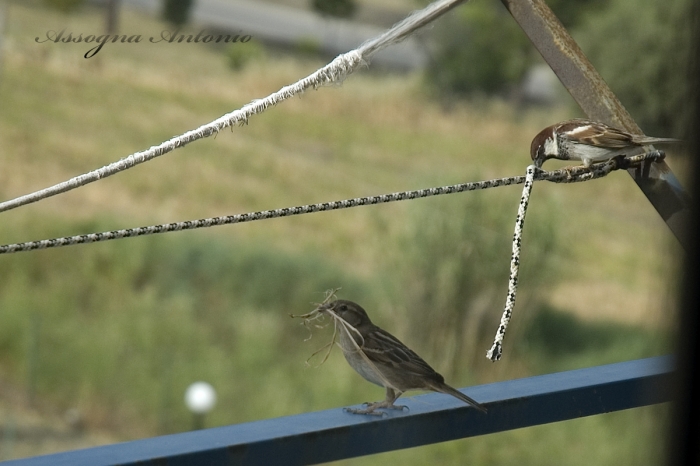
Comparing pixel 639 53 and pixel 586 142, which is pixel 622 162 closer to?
pixel 586 142

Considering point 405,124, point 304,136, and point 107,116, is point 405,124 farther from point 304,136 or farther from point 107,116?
point 107,116

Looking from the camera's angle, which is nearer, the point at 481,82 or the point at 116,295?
the point at 116,295

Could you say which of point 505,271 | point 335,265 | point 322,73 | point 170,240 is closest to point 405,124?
point 335,265

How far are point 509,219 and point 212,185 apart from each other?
2048mm

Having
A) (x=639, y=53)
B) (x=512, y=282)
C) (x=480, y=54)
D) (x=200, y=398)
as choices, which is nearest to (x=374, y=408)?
(x=512, y=282)

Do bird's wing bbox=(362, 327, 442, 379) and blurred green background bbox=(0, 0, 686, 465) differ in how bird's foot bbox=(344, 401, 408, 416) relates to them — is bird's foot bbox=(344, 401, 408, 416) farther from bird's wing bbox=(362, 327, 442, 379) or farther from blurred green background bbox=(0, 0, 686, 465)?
blurred green background bbox=(0, 0, 686, 465)

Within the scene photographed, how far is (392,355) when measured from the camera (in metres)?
0.90

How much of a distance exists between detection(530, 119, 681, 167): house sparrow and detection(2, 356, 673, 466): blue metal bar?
21 cm

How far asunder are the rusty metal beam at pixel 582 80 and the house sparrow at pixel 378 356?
0.28 m

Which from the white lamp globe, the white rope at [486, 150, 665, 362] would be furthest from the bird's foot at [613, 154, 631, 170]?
the white lamp globe

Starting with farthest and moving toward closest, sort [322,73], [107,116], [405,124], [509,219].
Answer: [405,124], [107,116], [509,219], [322,73]

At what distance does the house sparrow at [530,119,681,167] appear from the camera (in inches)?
34.7

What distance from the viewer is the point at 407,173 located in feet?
17.5

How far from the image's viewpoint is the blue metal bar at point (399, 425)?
651mm
